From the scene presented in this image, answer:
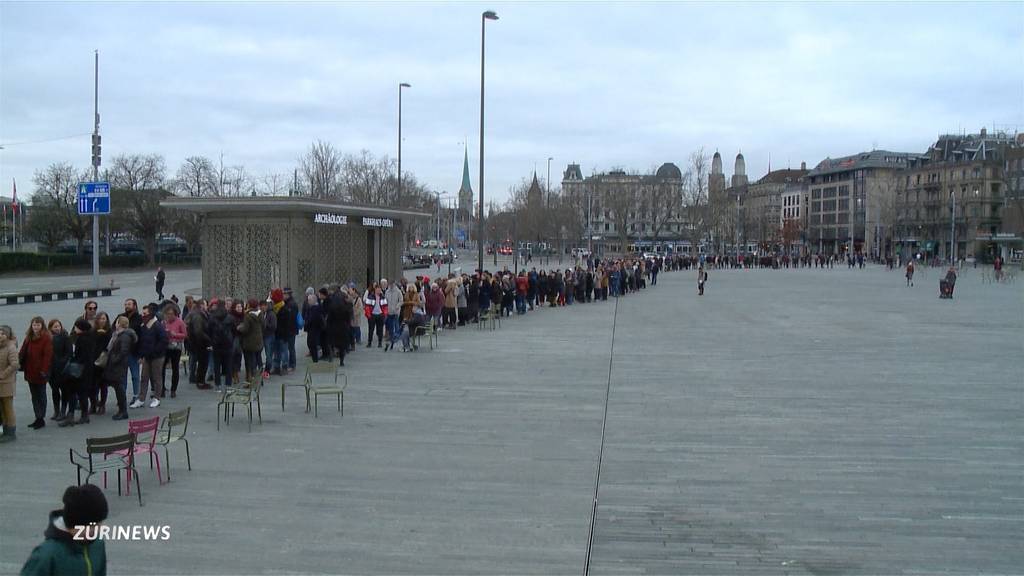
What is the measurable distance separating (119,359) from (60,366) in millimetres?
691

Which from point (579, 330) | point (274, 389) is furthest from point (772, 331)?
point (274, 389)

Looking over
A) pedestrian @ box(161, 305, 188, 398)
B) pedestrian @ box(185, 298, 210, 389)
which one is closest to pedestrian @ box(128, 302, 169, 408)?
pedestrian @ box(161, 305, 188, 398)

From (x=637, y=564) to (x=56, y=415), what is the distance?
8418 millimetres

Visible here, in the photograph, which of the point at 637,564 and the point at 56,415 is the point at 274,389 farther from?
the point at 637,564

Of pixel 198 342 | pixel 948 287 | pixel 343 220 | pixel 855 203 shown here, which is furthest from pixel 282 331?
pixel 855 203

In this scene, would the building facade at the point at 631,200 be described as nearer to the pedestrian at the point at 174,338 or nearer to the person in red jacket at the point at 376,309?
the person in red jacket at the point at 376,309

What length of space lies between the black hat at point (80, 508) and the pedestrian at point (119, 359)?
7881 millimetres

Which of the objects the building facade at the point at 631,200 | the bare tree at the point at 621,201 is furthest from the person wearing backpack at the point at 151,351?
the bare tree at the point at 621,201

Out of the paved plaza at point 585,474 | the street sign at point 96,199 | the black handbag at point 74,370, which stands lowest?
the paved plaza at point 585,474

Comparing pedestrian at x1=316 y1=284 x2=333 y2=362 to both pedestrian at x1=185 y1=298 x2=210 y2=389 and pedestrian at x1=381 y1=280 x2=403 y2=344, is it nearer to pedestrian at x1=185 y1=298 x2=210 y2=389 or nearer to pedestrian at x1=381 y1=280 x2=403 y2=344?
pedestrian at x1=185 y1=298 x2=210 y2=389

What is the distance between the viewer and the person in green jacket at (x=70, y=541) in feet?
12.2

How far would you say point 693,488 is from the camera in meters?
8.44

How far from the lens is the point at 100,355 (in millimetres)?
11148

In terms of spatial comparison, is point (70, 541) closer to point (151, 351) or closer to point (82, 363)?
point (82, 363)
